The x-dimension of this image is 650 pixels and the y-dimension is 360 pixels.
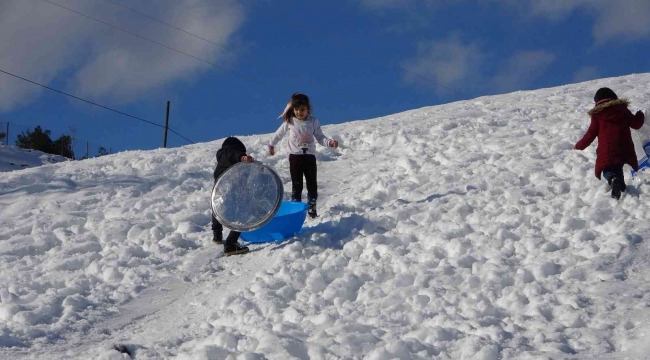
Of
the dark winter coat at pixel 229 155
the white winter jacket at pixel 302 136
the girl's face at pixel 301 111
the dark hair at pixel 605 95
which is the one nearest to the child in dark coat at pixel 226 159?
the dark winter coat at pixel 229 155

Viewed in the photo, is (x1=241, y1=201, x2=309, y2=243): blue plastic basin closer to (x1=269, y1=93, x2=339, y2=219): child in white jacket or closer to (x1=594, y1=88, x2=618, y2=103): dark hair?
(x1=269, y1=93, x2=339, y2=219): child in white jacket

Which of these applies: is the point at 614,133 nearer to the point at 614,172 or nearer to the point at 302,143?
the point at 614,172

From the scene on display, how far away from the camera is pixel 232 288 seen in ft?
22.3

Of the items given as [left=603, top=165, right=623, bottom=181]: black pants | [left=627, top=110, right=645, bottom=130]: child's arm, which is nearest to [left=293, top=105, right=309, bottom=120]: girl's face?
[left=603, top=165, right=623, bottom=181]: black pants

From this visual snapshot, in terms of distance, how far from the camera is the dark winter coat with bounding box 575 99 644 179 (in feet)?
25.5

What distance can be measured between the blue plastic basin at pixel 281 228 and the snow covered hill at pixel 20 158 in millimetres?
18504

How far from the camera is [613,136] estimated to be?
7.85 meters

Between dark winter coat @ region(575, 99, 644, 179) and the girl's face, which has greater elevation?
the girl's face

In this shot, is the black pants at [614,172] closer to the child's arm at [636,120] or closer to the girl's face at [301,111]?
the child's arm at [636,120]

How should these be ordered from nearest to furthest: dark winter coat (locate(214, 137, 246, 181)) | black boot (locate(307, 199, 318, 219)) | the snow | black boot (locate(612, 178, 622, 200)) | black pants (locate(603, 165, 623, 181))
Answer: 1. the snow
2. black boot (locate(612, 178, 622, 200))
3. black pants (locate(603, 165, 623, 181))
4. dark winter coat (locate(214, 137, 246, 181))
5. black boot (locate(307, 199, 318, 219))

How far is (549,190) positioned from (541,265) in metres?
2.43

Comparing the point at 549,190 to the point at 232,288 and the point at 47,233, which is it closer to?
the point at 232,288

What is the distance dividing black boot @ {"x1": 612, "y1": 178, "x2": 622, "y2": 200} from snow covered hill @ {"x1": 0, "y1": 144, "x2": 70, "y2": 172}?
2099 cm

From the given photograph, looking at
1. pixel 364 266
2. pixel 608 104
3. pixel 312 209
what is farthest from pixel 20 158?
pixel 608 104
